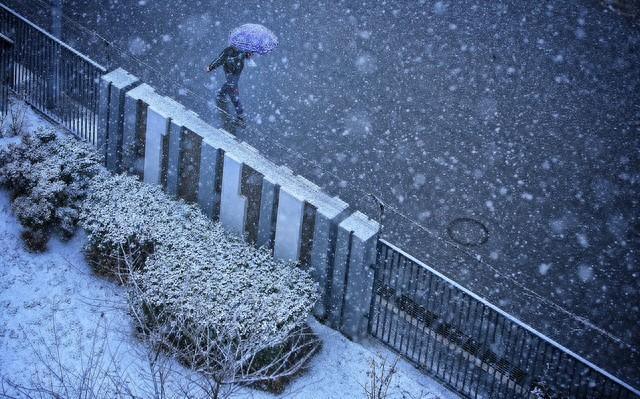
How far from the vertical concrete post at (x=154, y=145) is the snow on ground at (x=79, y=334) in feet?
5.23

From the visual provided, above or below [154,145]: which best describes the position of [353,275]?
below

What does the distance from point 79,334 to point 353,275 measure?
400cm

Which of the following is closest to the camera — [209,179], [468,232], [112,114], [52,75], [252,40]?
[209,179]

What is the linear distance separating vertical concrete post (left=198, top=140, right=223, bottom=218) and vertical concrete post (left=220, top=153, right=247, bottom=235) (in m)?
0.17

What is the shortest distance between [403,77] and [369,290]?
663cm

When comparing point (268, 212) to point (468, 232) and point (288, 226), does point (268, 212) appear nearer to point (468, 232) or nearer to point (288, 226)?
point (288, 226)

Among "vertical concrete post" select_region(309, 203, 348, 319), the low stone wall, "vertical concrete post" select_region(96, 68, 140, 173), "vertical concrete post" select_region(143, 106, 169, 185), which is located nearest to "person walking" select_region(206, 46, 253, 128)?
"vertical concrete post" select_region(96, 68, 140, 173)

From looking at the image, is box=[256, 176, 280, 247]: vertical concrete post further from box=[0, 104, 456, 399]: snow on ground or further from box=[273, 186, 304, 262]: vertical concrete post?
box=[0, 104, 456, 399]: snow on ground

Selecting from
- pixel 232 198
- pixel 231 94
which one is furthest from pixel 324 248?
pixel 231 94

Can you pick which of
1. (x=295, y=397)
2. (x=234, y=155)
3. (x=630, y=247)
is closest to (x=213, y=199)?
(x=234, y=155)

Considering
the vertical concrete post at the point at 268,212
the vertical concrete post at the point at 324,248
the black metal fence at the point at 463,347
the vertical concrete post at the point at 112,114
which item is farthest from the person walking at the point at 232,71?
→ the black metal fence at the point at 463,347

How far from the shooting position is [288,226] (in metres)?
11.7

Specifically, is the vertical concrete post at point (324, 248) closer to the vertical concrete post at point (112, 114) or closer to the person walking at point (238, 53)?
the vertical concrete post at point (112, 114)

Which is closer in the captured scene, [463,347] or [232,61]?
[463,347]
